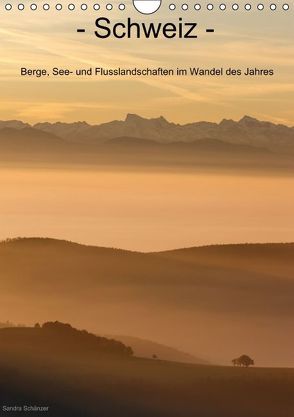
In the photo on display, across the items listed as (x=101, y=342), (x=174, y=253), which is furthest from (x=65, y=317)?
(x=174, y=253)

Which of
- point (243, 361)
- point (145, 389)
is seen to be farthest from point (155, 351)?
point (243, 361)

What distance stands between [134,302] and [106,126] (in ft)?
3.88

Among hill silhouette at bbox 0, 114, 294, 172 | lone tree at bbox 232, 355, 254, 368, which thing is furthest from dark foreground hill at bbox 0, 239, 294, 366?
hill silhouette at bbox 0, 114, 294, 172

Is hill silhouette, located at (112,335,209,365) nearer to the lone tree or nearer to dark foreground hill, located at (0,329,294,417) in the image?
dark foreground hill, located at (0,329,294,417)

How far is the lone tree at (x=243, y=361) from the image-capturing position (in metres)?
6.71

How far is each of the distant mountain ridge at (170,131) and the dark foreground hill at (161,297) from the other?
2.37ft

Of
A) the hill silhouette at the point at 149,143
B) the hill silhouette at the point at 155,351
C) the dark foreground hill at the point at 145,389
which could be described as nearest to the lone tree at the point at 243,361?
the dark foreground hill at the point at 145,389

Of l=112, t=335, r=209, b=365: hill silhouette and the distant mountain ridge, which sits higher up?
the distant mountain ridge

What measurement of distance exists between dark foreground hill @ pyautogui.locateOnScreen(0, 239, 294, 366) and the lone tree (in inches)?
1.6

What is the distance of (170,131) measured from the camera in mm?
6758

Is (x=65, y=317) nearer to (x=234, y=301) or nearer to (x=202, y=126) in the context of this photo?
(x=234, y=301)

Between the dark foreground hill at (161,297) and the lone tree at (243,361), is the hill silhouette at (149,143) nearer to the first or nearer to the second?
the dark foreground hill at (161,297)

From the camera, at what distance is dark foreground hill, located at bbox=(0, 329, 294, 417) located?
6598 millimetres

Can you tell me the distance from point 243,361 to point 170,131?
1592 millimetres
